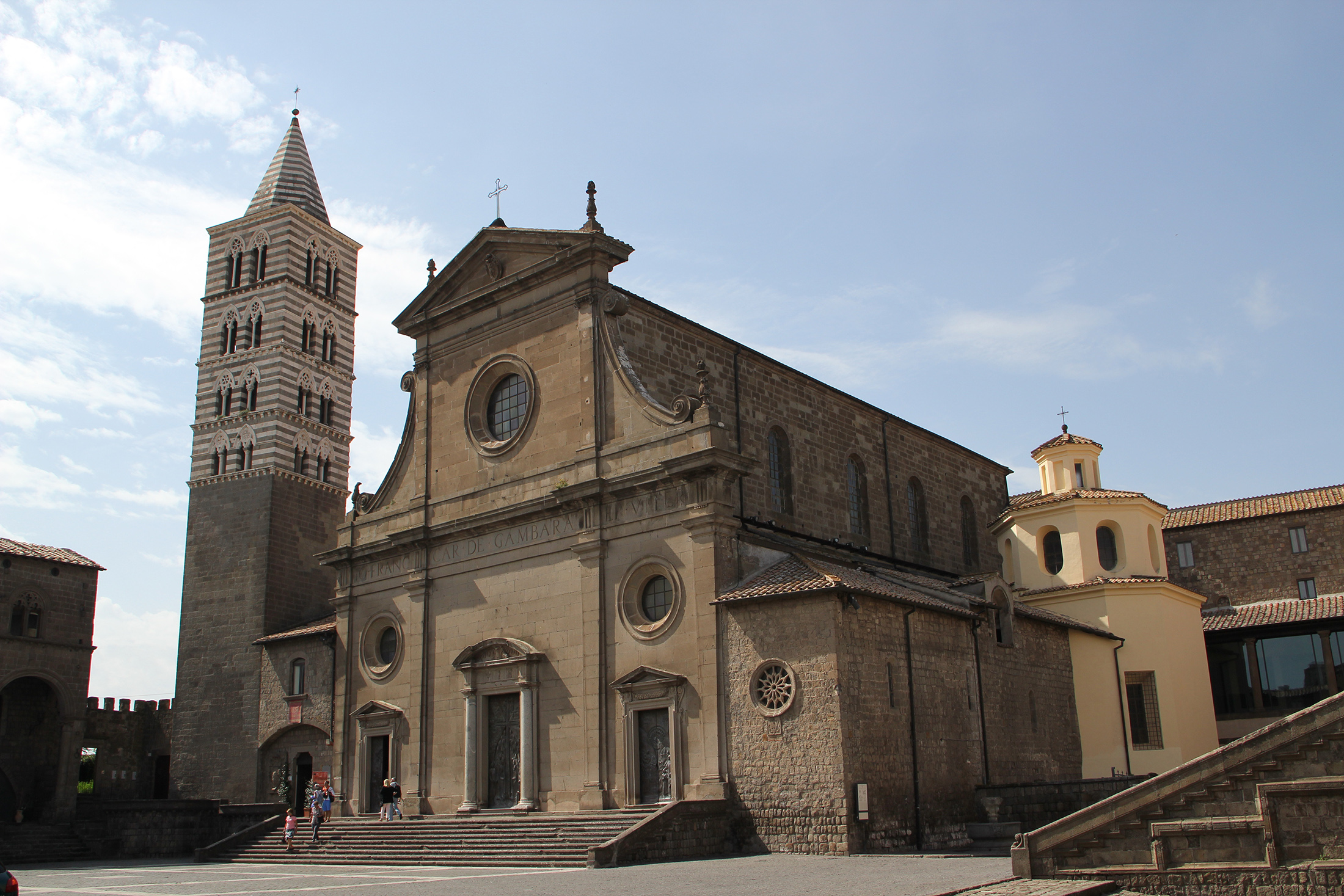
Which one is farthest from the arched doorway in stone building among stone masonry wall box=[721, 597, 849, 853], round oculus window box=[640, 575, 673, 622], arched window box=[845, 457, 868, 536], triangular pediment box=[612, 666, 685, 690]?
stone masonry wall box=[721, 597, 849, 853]

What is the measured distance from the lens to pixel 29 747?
140ft

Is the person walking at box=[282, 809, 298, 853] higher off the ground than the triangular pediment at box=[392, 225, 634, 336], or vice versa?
the triangular pediment at box=[392, 225, 634, 336]

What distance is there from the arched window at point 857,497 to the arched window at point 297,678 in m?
18.3

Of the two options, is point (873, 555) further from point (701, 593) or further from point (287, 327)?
point (287, 327)

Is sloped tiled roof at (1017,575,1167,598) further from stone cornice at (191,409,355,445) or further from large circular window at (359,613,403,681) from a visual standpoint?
stone cornice at (191,409,355,445)

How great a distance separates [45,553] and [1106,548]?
38.8 metres

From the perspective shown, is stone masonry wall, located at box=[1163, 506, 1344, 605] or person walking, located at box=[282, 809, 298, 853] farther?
stone masonry wall, located at box=[1163, 506, 1344, 605]

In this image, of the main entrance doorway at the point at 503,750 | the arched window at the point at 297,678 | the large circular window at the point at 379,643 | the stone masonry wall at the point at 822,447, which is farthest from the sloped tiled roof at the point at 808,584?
the arched window at the point at 297,678

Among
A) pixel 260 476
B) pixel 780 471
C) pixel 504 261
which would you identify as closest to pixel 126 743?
pixel 260 476

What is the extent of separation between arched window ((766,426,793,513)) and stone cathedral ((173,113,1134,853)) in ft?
0.29

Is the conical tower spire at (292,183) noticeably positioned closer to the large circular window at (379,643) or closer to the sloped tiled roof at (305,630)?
the sloped tiled roof at (305,630)

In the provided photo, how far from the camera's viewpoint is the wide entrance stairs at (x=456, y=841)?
21141 millimetres

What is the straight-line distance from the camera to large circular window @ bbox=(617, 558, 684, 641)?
23.3 meters

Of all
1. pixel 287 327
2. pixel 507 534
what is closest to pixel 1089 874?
pixel 507 534
